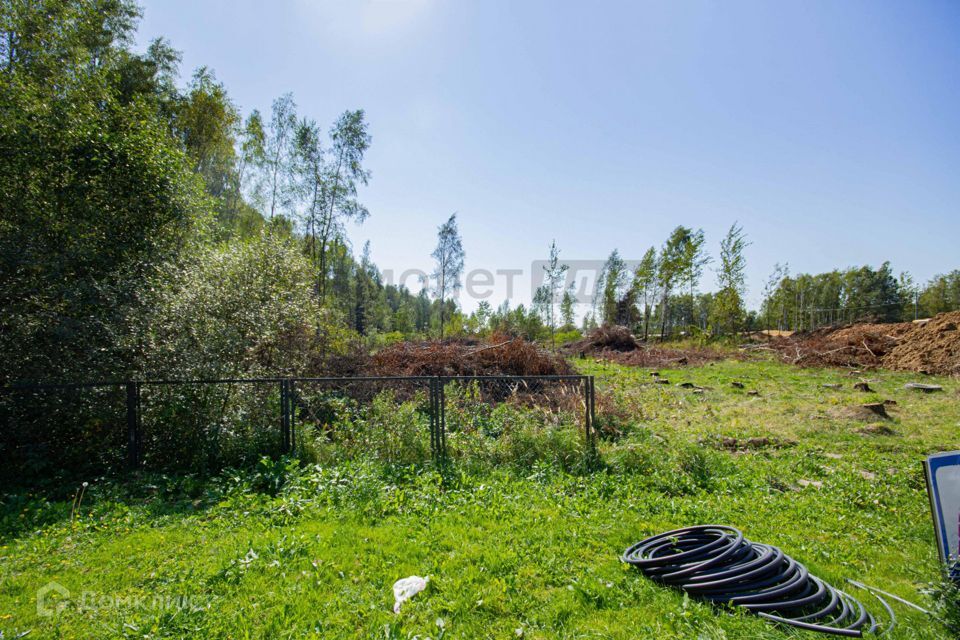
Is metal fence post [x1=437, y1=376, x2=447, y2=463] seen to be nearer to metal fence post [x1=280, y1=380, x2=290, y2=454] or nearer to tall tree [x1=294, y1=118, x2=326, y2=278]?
metal fence post [x1=280, y1=380, x2=290, y2=454]

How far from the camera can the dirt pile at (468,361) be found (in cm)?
1071

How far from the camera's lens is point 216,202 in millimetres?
7852

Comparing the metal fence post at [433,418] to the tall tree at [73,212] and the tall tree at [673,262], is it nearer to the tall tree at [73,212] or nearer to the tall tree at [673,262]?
the tall tree at [73,212]

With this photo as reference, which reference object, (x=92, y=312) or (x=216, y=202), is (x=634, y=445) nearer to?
(x=92, y=312)

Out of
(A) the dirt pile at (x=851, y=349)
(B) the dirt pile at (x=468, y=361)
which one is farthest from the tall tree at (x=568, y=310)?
(B) the dirt pile at (x=468, y=361)

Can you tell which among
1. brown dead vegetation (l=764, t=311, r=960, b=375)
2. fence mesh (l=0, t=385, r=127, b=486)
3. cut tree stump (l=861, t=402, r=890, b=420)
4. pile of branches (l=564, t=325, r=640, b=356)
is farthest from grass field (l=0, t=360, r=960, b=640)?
pile of branches (l=564, t=325, r=640, b=356)

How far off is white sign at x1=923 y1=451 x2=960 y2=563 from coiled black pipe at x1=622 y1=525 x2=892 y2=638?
56cm

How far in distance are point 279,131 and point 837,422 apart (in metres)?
21.6

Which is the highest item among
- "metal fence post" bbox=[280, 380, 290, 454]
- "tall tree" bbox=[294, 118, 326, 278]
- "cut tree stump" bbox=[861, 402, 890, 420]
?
"tall tree" bbox=[294, 118, 326, 278]

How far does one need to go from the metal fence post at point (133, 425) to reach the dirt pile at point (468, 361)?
5395 mm

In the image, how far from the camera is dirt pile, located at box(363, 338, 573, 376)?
10711 mm

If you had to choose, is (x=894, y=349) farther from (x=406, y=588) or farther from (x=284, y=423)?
(x=284, y=423)

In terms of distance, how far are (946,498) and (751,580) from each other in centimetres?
120

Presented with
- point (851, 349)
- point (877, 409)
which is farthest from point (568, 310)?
point (877, 409)
